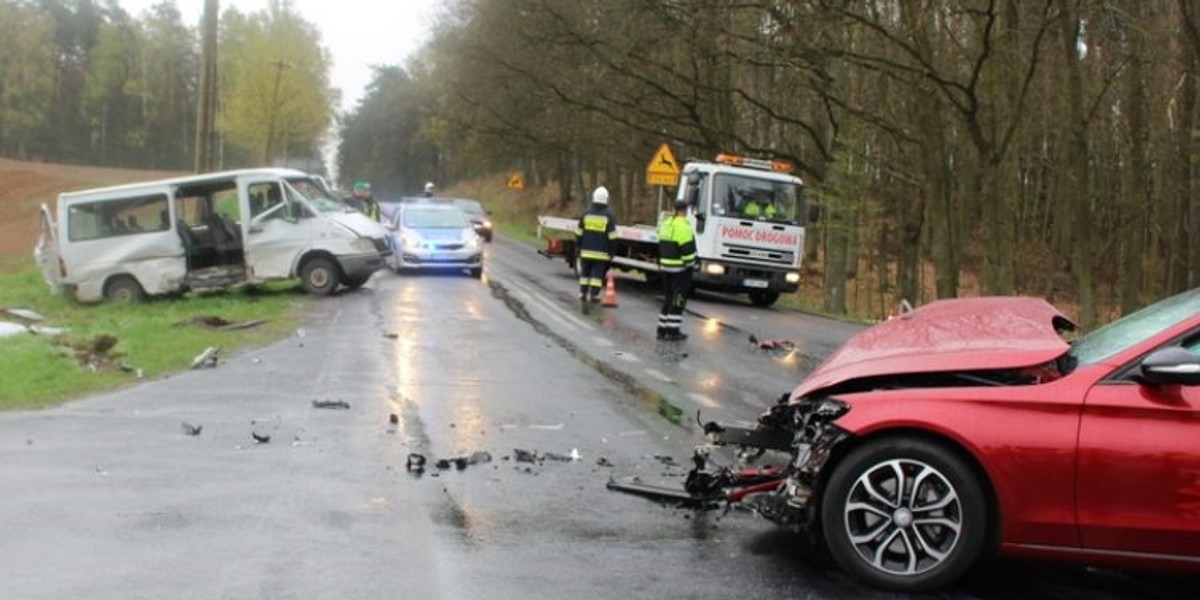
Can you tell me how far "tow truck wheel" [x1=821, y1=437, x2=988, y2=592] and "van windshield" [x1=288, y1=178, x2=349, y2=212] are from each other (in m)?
16.6

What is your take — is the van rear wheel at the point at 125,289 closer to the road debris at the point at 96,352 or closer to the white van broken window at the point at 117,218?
the white van broken window at the point at 117,218

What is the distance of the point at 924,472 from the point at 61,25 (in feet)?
387

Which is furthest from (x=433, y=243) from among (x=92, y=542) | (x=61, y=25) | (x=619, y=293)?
(x=61, y=25)

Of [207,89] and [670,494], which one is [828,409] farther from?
[207,89]

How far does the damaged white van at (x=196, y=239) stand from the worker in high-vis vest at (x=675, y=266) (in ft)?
25.4

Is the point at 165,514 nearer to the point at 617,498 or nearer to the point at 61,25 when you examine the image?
the point at 617,498

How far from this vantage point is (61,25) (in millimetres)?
106000

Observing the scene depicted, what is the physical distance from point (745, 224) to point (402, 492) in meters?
15.3

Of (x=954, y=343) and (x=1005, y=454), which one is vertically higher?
(x=954, y=343)

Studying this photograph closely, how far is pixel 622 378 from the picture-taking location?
36.4 feet

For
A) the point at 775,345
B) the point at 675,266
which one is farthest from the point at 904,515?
the point at 675,266

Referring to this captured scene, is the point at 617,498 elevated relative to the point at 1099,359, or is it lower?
lower

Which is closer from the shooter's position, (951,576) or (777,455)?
(951,576)

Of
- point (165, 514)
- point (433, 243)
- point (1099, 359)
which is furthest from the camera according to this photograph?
point (433, 243)
